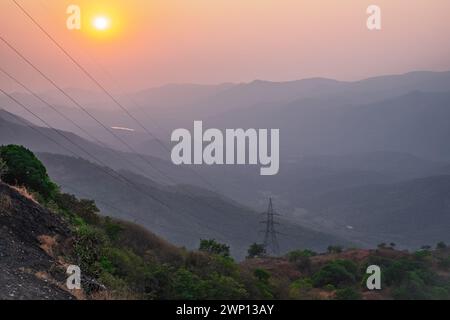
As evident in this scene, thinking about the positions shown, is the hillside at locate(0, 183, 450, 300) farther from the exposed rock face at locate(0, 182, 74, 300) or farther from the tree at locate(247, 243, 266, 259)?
the tree at locate(247, 243, 266, 259)

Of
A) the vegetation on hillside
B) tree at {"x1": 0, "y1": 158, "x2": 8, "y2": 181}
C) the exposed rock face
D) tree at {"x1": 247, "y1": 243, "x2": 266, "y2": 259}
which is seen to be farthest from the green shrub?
tree at {"x1": 247, "y1": 243, "x2": 266, "y2": 259}

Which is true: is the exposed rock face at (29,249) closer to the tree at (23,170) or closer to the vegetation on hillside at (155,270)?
the vegetation on hillside at (155,270)

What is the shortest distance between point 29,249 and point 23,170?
8.37 meters

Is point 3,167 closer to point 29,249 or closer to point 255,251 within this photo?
point 29,249

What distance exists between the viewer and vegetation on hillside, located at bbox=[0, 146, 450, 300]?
1755cm

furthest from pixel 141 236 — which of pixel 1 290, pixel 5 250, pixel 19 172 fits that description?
pixel 1 290

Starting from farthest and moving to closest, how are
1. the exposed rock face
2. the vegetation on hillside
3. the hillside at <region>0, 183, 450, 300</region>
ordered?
the vegetation on hillside, the hillside at <region>0, 183, 450, 300</region>, the exposed rock face

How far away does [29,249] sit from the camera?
54.3 ft

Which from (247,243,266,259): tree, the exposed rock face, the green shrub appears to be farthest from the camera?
(247,243,266,259): tree

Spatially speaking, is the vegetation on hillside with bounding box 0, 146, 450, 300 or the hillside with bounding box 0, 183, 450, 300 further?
the vegetation on hillside with bounding box 0, 146, 450, 300

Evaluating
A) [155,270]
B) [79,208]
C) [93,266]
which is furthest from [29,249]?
[79,208]
